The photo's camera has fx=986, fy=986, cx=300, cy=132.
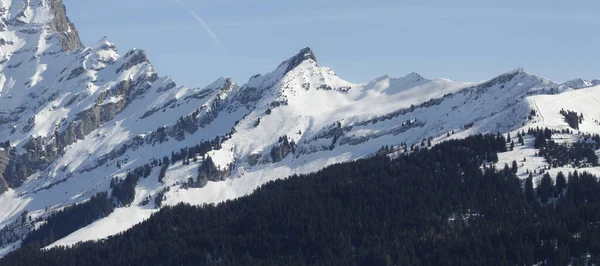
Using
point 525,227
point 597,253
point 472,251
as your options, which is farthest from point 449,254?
point 597,253

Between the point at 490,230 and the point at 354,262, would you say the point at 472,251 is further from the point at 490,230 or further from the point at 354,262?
the point at 354,262

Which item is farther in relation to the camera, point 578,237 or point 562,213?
point 562,213

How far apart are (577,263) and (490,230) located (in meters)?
27.9

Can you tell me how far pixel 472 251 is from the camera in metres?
186

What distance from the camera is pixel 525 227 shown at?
19138 cm

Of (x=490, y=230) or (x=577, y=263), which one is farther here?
(x=490, y=230)

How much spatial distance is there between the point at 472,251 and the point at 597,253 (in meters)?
24.1

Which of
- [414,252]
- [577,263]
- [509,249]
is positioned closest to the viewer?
[577,263]

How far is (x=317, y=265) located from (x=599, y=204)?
188ft

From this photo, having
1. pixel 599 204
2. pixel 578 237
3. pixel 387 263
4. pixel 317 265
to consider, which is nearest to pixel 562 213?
pixel 599 204

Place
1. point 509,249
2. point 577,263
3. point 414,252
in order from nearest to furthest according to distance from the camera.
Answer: point 577,263 < point 509,249 < point 414,252

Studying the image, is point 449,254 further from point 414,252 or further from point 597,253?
point 597,253

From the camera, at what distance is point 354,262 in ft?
655

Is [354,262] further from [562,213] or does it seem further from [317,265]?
[562,213]
